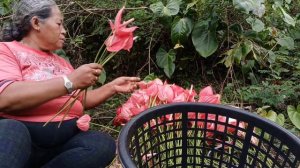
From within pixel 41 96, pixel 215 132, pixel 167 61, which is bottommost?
pixel 167 61

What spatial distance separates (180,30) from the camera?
2318mm

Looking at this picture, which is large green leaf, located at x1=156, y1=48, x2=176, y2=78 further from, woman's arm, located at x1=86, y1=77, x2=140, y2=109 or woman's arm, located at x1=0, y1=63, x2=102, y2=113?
woman's arm, located at x1=0, y1=63, x2=102, y2=113

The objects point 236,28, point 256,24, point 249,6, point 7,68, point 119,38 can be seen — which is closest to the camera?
point 119,38

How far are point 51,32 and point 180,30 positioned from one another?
962mm

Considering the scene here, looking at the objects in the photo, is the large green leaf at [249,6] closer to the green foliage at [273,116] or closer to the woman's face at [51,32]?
the green foliage at [273,116]

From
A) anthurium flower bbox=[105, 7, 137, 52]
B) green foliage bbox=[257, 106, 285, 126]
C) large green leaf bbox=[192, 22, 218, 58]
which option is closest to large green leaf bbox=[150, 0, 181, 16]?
large green leaf bbox=[192, 22, 218, 58]

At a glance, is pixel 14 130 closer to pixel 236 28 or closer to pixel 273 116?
pixel 273 116

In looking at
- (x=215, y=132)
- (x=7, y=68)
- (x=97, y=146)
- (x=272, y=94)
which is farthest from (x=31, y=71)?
(x=272, y=94)

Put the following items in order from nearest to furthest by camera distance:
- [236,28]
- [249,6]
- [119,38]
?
[119,38] → [249,6] → [236,28]

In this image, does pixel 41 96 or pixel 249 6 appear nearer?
pixel 41 96

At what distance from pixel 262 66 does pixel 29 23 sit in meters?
1.46

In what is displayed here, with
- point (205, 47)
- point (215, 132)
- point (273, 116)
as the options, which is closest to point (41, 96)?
point (215, 132)

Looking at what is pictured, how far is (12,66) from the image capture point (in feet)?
4.60

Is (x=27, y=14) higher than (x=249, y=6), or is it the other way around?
(x=27, y=14)
